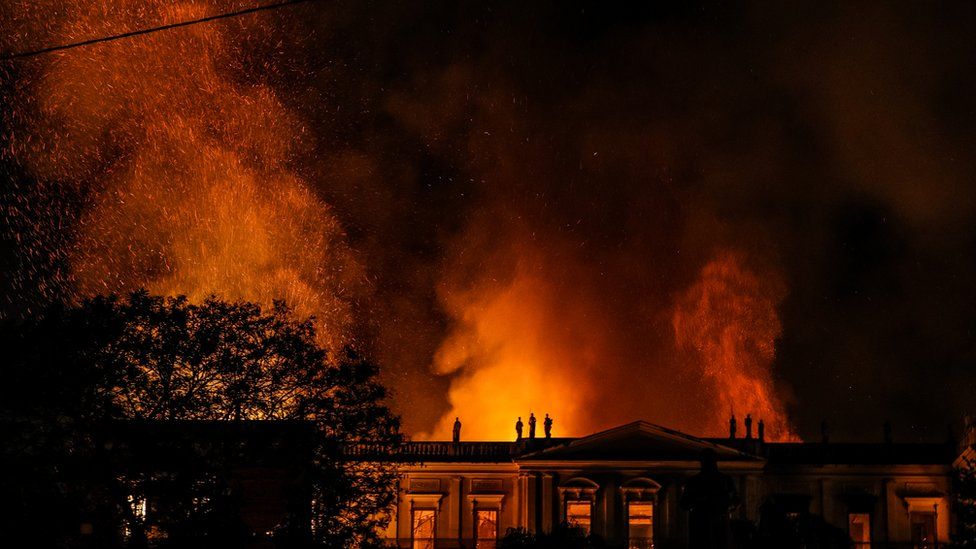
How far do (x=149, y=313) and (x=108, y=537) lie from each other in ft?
19.2

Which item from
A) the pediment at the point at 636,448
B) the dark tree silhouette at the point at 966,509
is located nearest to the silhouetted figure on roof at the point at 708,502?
the dark tree silhouette at the point at 966,509

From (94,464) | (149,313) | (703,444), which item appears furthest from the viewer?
(703,444)

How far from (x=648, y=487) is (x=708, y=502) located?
119ft

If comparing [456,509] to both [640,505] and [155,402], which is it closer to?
[640,505]

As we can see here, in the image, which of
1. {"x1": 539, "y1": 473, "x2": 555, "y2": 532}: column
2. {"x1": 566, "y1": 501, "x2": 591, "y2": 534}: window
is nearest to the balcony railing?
{"x1": 539, "y1": 473, "x2": 555, "y2": 532}: column

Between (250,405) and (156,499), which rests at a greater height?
(250,405)

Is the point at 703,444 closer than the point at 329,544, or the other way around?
the point at 329,544

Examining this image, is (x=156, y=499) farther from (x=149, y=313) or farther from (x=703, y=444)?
(x=703, y=444)

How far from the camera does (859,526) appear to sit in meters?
57.8

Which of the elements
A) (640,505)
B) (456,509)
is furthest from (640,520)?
(456,509)

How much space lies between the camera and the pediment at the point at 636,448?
2248 inches

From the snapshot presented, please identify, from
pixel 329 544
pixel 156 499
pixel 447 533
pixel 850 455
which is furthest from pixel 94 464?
pixel 850 455

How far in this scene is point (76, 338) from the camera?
1272 inches

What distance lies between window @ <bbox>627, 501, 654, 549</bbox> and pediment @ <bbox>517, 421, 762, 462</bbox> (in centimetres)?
206
